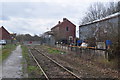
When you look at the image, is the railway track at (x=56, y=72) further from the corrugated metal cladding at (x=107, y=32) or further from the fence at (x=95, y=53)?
the corrugated metal cladding at (x=107, y=32)

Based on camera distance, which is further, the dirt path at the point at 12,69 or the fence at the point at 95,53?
the fence at the point at 95,53

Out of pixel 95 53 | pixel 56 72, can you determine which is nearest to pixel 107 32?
pixel 95 53

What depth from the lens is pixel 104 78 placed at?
8945mm

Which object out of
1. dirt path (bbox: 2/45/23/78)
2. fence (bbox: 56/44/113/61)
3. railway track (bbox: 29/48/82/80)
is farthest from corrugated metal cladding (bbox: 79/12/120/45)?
dirt path (bbox: 2/45/23/78)

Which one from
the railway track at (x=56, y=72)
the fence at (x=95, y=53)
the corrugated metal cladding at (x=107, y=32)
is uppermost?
the corrugated metal cladding at (x=107, y=32)

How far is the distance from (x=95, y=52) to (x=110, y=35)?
10.6ft

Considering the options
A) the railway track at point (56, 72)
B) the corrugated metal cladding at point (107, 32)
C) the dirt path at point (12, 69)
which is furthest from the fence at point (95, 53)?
the dirt path at point (12, 69)

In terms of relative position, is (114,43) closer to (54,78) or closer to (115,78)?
(115,78)

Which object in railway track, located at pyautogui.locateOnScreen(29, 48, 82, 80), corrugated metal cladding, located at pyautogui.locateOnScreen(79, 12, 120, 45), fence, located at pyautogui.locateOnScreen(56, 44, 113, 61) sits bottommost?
railway track, located at pyautogui.locateOnScreen(29, 48, 82, 80)

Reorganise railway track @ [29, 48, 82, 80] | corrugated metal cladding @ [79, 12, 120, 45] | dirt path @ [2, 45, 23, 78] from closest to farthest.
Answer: railway track @ [29, 48, 82, 80] → dirt path @ [2, 45, 23, 78] → corrugated metal cladding @ [79, 12, 120, 45]

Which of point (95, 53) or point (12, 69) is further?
point (95, 53)

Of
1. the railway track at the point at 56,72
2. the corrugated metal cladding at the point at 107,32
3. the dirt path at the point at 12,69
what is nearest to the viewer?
the railway track at the point at 56,72

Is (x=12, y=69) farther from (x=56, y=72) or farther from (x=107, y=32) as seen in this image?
(x=107, y=32)

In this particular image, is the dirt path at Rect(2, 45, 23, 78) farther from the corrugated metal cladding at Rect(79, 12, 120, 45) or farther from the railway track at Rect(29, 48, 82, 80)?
the corrugated metal cladding at Rect(79, 12, 120, 45)
